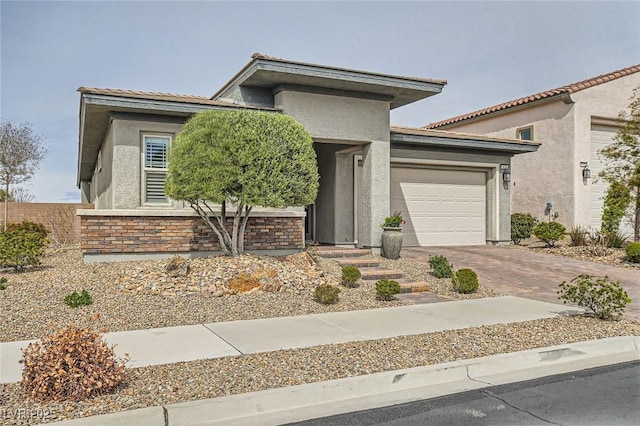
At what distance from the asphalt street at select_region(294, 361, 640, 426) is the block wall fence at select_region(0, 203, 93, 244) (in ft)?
54.5

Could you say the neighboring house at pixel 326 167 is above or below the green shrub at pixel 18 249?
above

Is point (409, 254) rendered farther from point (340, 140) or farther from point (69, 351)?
point (69, 351)

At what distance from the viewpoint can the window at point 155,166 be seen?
11742 mm

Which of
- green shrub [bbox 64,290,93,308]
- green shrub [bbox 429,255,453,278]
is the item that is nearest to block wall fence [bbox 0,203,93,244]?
green shrub [bbox 64,290,93,308]

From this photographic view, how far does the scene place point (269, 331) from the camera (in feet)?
22.8

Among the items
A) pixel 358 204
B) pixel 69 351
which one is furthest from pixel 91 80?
pixel 69 351

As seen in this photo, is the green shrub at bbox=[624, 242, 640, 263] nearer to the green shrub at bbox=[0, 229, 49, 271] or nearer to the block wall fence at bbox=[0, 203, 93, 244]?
the green shrub at bbox=[0, 229, 49, 271]

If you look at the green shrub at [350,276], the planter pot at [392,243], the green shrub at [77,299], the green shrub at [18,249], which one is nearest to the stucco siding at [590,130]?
the planter pot at [392,243]

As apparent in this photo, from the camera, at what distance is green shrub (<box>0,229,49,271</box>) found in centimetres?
1008

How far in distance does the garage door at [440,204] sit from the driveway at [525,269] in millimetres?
625

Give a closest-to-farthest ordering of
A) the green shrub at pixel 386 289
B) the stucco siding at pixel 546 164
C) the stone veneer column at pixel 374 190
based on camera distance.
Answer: the green shrub at pixel 386 289 < the stone veneer column at pixel 374 190 < the stucco siding at pixel 546 164

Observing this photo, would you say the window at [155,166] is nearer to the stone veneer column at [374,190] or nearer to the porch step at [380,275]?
the porch step at [380,275]

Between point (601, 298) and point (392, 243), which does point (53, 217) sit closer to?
point (392, 243)

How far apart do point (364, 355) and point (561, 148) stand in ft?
51.5
